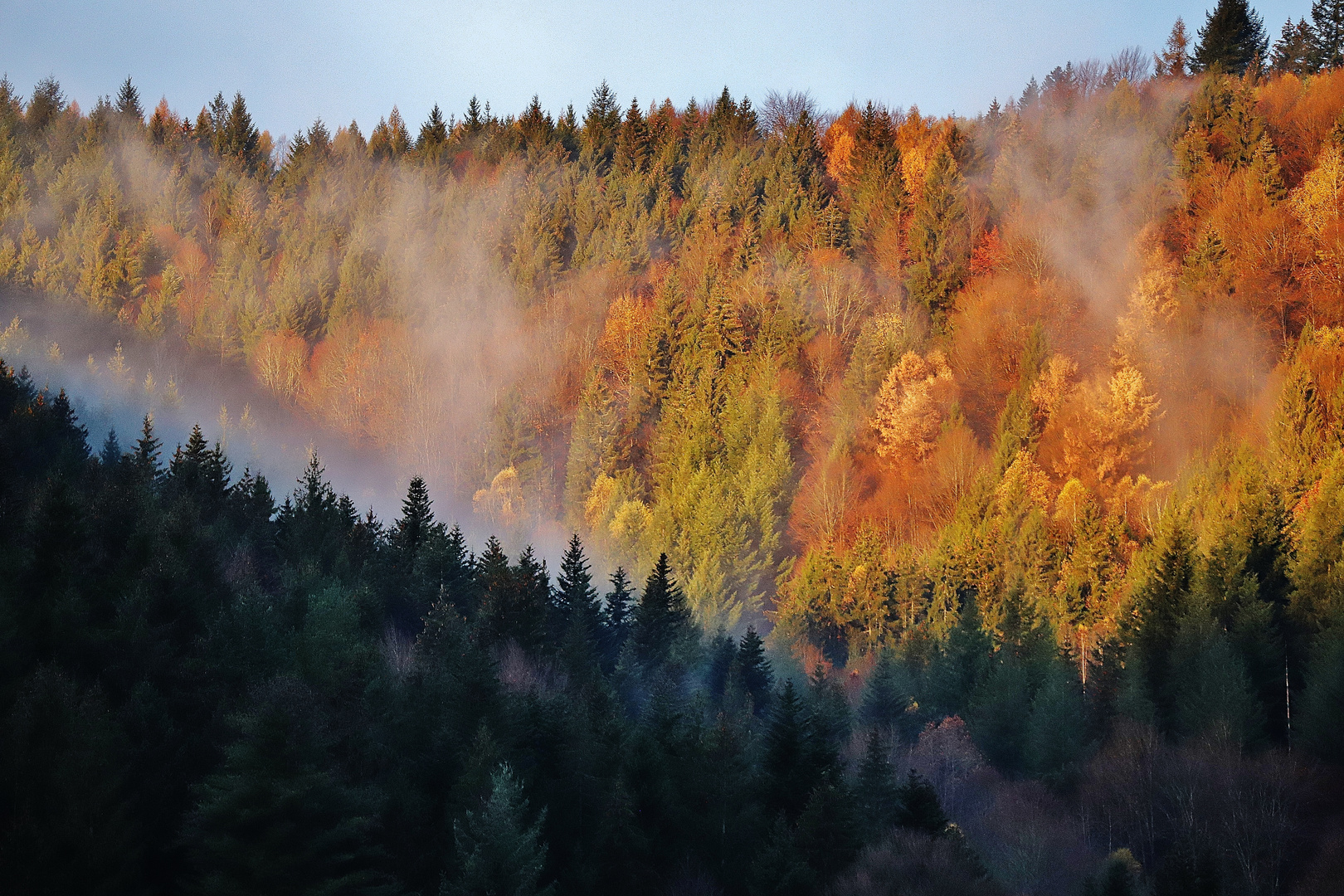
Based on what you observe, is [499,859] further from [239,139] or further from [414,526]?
[239,139]

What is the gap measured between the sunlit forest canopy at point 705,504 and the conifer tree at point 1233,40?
382 mm

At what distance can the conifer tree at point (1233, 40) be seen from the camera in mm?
89125

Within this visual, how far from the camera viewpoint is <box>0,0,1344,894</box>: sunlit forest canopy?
2914 cm

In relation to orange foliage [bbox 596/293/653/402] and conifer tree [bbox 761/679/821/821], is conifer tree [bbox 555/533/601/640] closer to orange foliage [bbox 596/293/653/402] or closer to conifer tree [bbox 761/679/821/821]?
conifer tree [bbox 761/679/821/821]

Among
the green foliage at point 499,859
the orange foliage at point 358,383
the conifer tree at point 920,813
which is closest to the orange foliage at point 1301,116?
the conifer tree at point 920,813

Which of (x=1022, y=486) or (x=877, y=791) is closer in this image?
(x=877, y=791)

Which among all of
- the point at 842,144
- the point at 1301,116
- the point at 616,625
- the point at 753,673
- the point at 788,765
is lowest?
the point at 788,765

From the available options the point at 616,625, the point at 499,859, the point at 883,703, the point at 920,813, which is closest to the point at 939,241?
the point at 883,703

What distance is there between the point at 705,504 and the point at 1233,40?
2462 inches

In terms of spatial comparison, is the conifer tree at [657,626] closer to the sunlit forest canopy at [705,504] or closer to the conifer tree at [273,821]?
the sunlit forest canopy at [705,504]

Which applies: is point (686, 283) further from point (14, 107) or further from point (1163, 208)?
point (14, 107)

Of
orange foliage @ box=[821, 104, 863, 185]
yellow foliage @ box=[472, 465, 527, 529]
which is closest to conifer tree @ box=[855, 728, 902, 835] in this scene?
yellow foliage @ box=[472, 465, 527, 529]

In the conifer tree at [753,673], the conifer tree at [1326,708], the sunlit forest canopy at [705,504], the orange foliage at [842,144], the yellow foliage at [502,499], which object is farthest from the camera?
the orange foliage at [842,144]

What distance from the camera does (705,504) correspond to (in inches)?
2687
